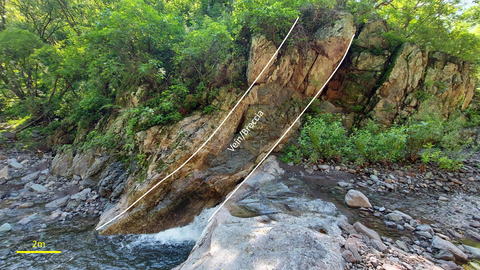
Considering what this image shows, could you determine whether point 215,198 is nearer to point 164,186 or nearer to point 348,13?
point 164,186

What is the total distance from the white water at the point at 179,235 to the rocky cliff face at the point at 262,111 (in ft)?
0.71

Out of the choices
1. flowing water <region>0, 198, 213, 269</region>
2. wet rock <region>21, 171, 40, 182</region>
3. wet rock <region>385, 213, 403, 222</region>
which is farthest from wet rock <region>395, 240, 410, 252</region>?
wet rock <region>21, 171, 40, 182</region>

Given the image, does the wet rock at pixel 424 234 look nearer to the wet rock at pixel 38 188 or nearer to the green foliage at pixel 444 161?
the green foliage at pixel 444 161

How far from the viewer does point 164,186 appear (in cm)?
616

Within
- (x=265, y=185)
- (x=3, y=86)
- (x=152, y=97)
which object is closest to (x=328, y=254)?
(x=265, y=185)

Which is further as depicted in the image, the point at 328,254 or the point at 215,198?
the point at 215,198

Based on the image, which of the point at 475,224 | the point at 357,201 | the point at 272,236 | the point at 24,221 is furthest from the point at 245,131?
the point at 24,221

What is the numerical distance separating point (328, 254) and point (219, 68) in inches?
274

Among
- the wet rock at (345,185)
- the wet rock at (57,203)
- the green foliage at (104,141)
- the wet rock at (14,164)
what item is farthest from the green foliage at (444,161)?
the wet rock at (14,164)

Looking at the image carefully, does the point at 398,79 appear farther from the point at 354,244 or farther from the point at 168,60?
the point at 168,60

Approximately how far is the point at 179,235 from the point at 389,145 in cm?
775

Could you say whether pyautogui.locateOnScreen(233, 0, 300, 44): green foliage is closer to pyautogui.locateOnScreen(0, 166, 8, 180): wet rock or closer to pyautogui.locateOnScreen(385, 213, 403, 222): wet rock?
pyautogui.locateOnScreen(385, 213, 403, 222): wet rock

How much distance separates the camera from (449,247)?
3.02m

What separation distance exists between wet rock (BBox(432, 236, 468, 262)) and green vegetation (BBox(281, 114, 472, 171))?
3590 millimetres
